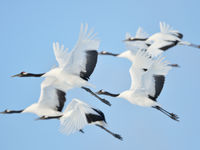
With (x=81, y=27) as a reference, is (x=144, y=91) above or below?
below

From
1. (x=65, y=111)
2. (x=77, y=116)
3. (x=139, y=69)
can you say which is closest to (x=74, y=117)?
(x=77, y=116)

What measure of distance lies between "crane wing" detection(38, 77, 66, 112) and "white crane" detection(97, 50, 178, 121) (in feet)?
6.60

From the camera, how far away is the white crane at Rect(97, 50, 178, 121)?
18.2 m

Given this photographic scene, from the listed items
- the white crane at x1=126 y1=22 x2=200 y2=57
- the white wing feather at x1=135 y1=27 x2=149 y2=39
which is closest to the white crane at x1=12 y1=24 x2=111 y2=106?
the white crane at x1=126 y1=22 x2=200 y2=57

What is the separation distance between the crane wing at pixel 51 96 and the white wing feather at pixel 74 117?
→ 1.20 m

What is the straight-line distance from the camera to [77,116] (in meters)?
16.7

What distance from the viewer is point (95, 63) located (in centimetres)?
1723

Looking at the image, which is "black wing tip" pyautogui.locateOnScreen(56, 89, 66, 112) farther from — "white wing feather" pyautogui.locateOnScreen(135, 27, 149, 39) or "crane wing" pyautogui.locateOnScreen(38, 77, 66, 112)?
"white wing feather" pyautogui.locateOnScreen(135, 27, 149, 39)

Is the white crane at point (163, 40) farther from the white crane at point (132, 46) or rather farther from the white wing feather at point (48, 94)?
the white wing feather at point (48, 94)

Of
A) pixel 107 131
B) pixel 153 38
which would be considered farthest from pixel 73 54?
pixel 153 38

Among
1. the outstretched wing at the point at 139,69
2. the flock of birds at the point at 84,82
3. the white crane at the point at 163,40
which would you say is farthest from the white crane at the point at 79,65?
the white crane at the point at 163,40

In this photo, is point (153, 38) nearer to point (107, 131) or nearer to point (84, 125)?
point (107, 131)

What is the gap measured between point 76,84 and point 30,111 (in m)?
1.96

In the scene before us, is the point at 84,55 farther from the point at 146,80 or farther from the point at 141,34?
the point at 141,34
